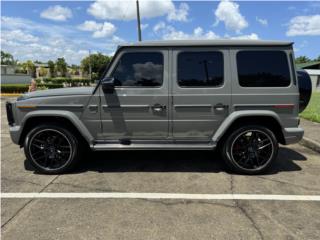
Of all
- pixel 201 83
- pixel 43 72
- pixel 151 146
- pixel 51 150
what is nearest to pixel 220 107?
pixel 201 83

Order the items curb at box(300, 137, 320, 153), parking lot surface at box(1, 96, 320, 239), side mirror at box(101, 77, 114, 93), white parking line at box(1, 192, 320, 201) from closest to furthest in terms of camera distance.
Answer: parking lot surface at box(1, 96, 320, 239), white parking line at box(1, 192, 320, 201), side mirror at box(101, 77, 114, 93), curb at box(300, 137, 320, 153)

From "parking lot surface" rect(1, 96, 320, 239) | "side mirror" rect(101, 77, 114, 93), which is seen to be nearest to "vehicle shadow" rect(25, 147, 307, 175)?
"parking lot surface" rect(1, 96, 320, 239)

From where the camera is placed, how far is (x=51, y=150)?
15.9 feet

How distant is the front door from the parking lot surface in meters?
0.92

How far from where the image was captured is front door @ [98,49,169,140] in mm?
4582

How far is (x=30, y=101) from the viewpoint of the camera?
4688 millimetres

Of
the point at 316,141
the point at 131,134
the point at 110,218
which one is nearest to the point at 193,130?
the point at 131,134

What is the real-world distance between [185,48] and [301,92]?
79.6 inches

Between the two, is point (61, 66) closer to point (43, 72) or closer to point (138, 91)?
point (43, 72)

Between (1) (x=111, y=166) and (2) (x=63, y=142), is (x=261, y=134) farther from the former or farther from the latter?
(2) (x=63, y=142)

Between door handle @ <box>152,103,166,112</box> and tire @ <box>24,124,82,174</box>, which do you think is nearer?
door handle @ <box>152,103,166,112</box>

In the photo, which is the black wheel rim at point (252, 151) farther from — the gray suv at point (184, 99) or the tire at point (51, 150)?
the tire at point (51, 150)

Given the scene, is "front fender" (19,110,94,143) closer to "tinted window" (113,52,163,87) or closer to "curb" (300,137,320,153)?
"tinted window" (113,52,163,87)

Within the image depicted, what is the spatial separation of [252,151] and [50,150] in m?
3.24
